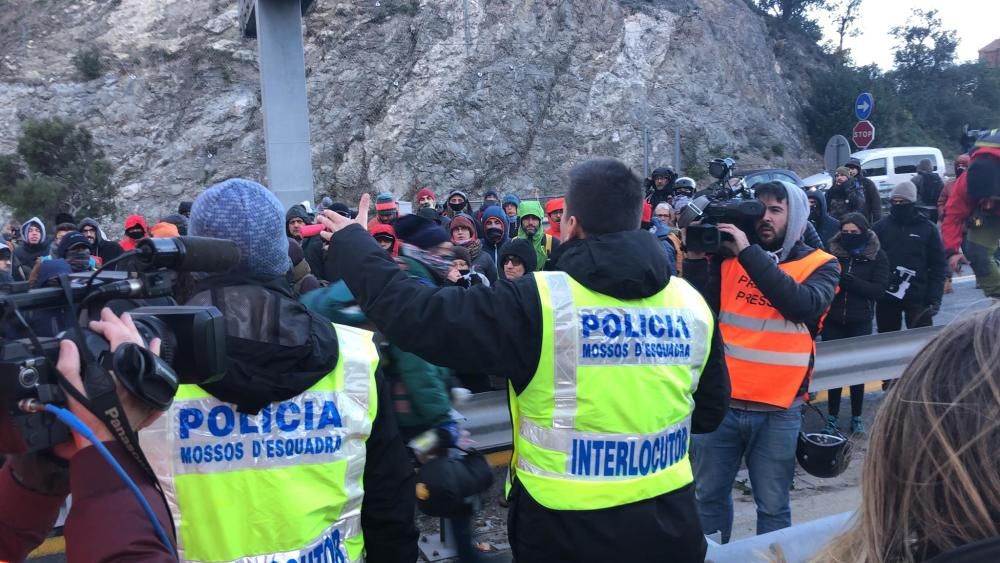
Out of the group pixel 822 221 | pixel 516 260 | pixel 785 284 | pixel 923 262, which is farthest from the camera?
pixel 822 221

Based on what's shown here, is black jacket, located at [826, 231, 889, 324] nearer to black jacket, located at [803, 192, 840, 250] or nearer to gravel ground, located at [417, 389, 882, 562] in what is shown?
gravel ground, located at [417, 389, 882, 562]

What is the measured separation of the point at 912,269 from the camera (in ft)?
22.9

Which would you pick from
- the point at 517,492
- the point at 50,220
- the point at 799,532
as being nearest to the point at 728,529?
the point at 799,532

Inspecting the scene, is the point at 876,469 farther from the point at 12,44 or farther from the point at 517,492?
the point at 12,44

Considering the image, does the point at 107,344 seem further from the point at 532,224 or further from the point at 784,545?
the point at 532,224

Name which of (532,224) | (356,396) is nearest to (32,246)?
(532,224)

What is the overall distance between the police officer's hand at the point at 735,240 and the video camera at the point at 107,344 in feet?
7.98

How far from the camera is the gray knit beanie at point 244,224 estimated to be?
1965 mm

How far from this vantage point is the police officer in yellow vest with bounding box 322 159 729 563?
225 cm

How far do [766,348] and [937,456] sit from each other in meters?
2.59

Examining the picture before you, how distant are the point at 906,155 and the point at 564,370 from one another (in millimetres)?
24585

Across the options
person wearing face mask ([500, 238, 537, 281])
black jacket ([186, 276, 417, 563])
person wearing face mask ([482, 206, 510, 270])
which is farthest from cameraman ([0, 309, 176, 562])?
person wearing face mask ([482, 206, 510, 270])

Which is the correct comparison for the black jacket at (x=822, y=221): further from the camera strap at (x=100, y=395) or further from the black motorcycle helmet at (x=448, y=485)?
the camera strap at (x=100, y=395)

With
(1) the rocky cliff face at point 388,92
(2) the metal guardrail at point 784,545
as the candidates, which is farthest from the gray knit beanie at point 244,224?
(1) the rocky cliff face at point 388,92
